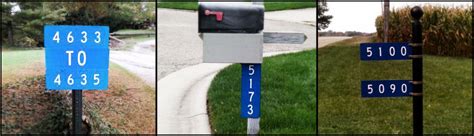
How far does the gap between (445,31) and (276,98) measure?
1.72m

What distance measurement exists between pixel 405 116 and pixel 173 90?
2066 millimetres

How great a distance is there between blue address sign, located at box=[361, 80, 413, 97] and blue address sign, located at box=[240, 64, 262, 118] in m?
0.87

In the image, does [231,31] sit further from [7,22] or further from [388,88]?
[7,22]

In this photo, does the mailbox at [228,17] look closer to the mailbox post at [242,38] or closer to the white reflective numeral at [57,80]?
the mailbox post at [242,38]

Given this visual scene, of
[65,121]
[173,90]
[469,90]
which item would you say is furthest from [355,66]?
[65,121]

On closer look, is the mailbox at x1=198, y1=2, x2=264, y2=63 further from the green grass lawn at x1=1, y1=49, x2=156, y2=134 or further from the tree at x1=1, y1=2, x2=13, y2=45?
the tree at x1=1, y1=2, x2=13, y2=45

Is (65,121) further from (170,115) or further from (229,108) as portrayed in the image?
(229,108)

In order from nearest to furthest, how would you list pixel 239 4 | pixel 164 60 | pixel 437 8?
pixel 239 4, pixel 164 60, pixel 437 8

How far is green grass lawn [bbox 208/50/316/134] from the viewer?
237 inches

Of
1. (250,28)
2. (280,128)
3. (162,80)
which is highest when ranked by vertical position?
(250,28)

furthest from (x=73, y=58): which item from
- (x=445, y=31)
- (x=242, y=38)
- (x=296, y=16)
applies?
(x=445, y=31)

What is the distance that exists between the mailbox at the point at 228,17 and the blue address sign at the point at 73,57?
818 mm

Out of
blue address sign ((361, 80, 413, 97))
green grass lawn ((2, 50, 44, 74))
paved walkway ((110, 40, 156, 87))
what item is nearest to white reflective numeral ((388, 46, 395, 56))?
blue address sign ((361, 80, 413, 97))

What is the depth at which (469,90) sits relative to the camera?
653cm
